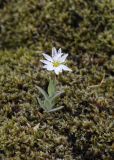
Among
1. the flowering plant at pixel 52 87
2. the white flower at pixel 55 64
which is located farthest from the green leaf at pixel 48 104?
the white flower at pixel 55 64

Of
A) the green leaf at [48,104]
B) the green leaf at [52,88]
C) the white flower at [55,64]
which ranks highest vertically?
the white flower at [55,64]

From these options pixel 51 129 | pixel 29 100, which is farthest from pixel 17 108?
pixel 51 129

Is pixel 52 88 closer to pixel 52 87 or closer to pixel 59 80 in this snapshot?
pixel 52 87

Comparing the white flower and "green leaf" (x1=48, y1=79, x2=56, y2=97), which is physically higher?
the white flower

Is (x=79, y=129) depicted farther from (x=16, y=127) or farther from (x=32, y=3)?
(x=32, y=3)

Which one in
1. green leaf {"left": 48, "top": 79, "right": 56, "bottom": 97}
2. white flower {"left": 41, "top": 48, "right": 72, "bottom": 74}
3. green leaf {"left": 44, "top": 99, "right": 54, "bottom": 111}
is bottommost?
green leaf {"left": 44, "top": 99, "right": 54, "bottom": 111}

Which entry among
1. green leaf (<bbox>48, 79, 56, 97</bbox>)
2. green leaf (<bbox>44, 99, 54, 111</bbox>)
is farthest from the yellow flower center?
green leaf (<bbox>44, 99, 54, 111</bbox>)

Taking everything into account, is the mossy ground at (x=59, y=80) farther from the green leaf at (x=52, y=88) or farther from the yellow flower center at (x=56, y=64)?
the yellow flower center at (x=56, y=64)

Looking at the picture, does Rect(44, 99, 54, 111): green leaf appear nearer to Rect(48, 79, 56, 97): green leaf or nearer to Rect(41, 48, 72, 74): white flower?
Rect(48, 79, 56, 97): green leaf
